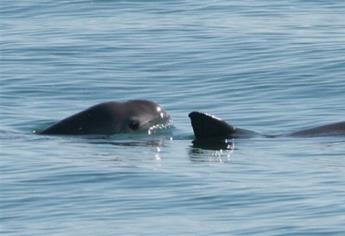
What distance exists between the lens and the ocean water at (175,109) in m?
14.5

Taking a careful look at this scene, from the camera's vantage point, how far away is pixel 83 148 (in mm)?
18516

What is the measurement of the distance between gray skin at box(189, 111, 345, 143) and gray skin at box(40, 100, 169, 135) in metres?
0.96

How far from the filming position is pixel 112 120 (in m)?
19.9

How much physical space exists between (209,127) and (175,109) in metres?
2.87

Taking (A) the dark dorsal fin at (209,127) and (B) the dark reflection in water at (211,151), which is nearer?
(B) the dark reflection in water at (211,151)

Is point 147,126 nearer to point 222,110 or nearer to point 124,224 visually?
point 222,110

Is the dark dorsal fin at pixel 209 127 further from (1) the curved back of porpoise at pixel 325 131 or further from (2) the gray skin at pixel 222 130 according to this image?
(1) the curved back of porpoise at pixel 325 131

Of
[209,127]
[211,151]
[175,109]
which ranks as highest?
[209,127]

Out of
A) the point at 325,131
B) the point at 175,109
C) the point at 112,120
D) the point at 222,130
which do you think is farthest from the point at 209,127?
the point at 175,109

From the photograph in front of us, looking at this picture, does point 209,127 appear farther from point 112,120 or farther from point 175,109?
point 175,109

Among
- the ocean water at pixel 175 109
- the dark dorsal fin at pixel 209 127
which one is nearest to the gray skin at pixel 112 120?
the ocean water at pixel 175 109

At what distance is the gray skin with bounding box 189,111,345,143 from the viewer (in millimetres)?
18844

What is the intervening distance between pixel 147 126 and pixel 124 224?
5864 mm

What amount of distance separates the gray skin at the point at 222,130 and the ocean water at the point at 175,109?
9.5 inches
